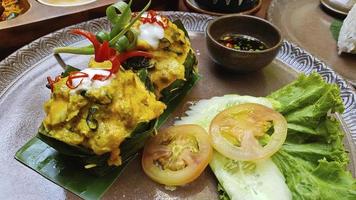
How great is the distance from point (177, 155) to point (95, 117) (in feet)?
1.59

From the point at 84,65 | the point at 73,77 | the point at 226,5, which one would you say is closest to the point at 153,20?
the point at 84,65

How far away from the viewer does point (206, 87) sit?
2691 millimetres

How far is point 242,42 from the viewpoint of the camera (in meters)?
2.83

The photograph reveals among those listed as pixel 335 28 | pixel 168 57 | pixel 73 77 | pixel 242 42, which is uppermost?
pixel 73 77

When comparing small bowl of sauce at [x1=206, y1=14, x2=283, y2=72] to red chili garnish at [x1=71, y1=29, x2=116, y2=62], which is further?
small bowl of sauce at [x1=206, y1=14, x2=283, y2=72]

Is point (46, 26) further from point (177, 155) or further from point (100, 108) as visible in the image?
point (177, 155)

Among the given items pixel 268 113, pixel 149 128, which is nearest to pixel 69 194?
pixel 149 128

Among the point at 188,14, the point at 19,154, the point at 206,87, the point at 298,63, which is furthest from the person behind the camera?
the point at 188,14

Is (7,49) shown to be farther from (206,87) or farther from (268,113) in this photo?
(268,113)

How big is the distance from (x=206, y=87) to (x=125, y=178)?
92 cm

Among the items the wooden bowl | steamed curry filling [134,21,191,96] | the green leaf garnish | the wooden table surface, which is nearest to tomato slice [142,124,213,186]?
steamed curry filling [134,21,191,96]

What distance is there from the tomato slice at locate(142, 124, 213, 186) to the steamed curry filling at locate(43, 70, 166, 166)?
217 mm

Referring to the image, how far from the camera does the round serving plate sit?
2.02m

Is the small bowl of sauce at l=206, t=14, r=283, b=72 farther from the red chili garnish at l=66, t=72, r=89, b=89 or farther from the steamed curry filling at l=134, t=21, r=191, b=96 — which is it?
the red chili garnish at l=66, t=72, r=89, b=89
